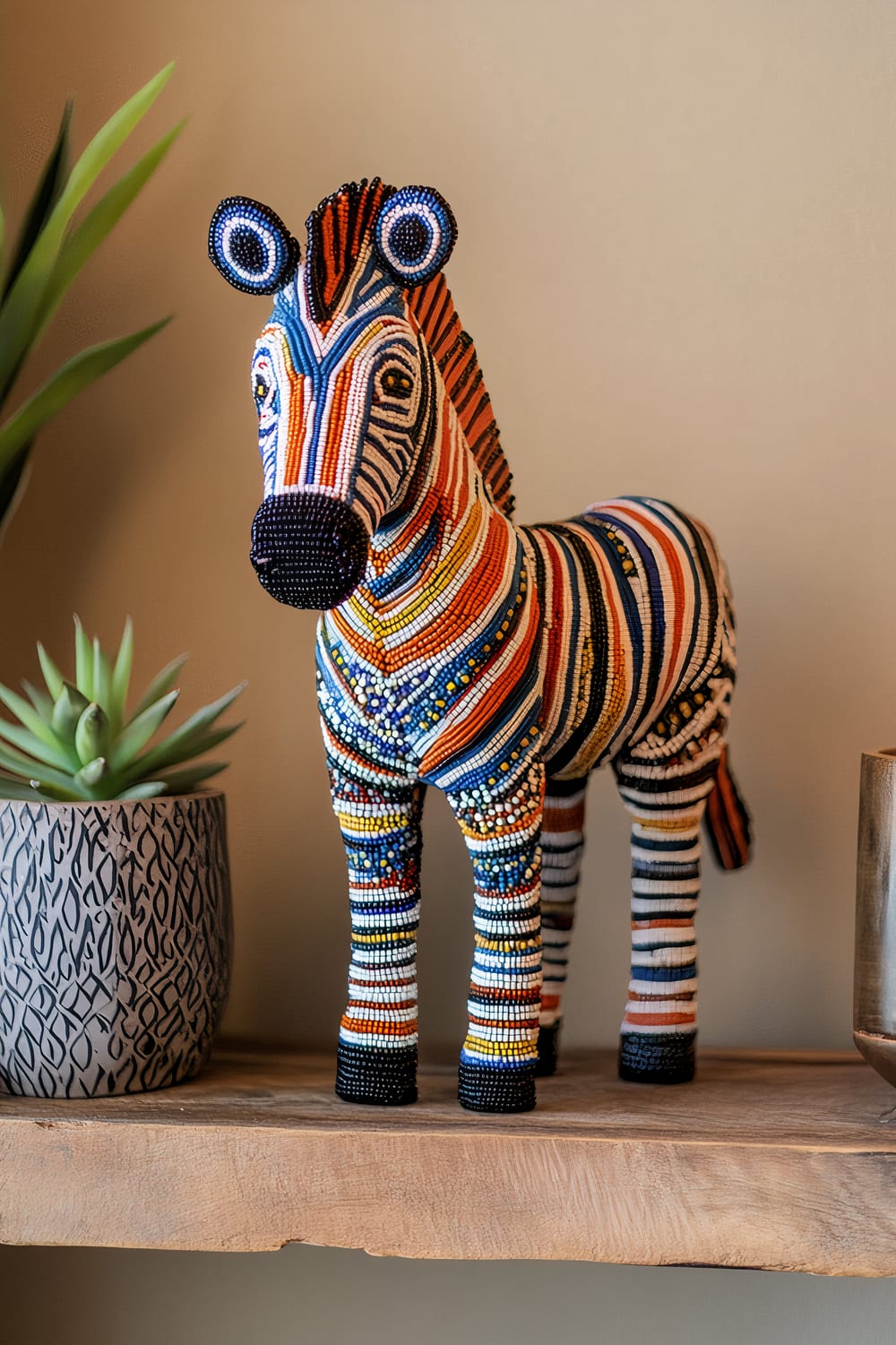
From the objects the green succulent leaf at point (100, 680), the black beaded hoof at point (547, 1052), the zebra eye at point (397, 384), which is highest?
the zebra eye at point (397, 384)

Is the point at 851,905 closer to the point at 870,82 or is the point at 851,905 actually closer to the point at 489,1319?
the point at 489,1319

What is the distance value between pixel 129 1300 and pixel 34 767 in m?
0.38

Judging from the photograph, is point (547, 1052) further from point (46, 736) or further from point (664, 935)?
point (46, 736)

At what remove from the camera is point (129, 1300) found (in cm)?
82

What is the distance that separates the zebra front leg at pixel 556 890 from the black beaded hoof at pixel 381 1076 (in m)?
0.10

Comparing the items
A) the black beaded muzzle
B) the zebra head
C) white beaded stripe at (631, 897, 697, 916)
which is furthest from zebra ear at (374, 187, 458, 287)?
white beaded stripe at (631, 897, 697, 916)

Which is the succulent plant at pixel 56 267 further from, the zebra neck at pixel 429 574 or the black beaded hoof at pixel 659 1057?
the black beaded hoof at pixel 659 1057

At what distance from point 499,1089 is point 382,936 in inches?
3.2

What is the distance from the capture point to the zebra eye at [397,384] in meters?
0.53

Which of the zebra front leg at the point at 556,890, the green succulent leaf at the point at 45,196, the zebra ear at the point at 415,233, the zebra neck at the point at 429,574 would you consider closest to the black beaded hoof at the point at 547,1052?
the zebra front leg at the point at 556,890

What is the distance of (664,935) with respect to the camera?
67 centimetres

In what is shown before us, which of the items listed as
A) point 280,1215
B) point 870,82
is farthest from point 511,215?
point 280,1215

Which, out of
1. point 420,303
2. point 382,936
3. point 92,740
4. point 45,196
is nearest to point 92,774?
point 92,740

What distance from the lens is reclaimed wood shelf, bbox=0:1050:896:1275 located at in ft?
1.76
